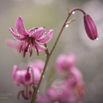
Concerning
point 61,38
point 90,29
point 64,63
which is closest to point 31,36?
point 90,29

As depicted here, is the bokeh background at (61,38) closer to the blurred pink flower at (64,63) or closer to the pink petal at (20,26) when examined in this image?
the blurred pink flower at (64,63)

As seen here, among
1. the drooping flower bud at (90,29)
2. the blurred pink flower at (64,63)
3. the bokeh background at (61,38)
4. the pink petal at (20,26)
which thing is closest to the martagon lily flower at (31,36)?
the pink petal at (20,26)

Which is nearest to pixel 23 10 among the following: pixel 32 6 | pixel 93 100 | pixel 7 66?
pixel 32 6

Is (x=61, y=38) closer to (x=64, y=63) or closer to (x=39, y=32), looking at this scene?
(x=64, y=63)

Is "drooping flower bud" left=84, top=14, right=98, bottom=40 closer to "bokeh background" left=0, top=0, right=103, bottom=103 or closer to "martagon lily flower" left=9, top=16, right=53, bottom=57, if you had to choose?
"martagon lily flower" left=9, top=16, right=53, bottom=57

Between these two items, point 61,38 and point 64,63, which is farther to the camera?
point 61,38

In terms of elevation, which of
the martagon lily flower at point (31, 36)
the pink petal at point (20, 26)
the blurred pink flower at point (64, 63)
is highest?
the pink petal at point (20, 26)

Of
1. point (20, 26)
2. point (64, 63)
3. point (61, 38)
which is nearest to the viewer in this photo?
point (20, 26)

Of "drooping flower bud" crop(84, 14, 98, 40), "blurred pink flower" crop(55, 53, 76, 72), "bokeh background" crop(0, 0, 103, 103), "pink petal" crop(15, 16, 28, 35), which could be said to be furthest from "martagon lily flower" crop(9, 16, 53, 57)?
"bokeh background" crop(0, 0, 103, 103)
